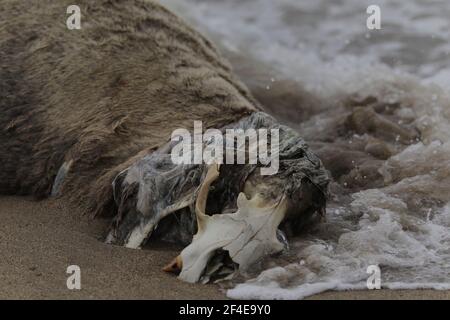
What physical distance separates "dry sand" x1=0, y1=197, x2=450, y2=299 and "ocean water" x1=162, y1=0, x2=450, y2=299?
24cm

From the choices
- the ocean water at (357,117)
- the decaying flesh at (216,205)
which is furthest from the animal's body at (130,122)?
the ocean water at (357,117)

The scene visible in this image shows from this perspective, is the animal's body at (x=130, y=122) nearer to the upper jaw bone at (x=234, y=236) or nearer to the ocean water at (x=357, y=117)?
the upper jaw bone at (x=234, y=236)

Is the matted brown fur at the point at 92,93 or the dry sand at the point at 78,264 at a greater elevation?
the matted brown fur at the point at 92,93

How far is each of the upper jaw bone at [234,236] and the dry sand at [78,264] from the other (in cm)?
10

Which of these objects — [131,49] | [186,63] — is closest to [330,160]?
[186,63]

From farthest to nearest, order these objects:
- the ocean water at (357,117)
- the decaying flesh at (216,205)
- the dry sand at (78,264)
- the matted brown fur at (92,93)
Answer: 1. the matted brown fur at (92,93)
2. the ocean water at (357,117)
3. the decaying flesh at (216,205)
4. the dry sand at (78,264)

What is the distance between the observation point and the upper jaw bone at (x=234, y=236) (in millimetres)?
3207

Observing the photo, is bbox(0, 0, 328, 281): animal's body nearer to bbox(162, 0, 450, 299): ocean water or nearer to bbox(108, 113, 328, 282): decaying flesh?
bbox(108, 113, 328, 282): decaying flesh

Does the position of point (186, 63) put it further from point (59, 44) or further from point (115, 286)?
point (115, 286)

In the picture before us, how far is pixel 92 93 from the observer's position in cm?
425

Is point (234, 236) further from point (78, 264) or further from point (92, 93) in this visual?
point (92, 93)

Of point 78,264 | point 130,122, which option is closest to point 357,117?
point 130,122

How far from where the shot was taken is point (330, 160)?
4746mm

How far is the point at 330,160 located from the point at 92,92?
58.2 inches
